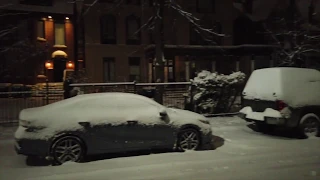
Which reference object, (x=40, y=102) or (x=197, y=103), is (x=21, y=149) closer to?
(x=40, y=102)

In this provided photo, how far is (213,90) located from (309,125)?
4.54 meters

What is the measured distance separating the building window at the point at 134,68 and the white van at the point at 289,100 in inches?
889

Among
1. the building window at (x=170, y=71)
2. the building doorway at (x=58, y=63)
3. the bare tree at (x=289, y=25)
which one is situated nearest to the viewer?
the bare tree at (x=289, y=25)

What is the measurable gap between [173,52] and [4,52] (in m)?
13.9

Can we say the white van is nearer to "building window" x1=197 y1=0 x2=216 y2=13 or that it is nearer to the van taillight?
the van taillight

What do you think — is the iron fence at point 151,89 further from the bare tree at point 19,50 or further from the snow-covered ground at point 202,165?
the bare tree at point 19,50

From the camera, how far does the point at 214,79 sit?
14430mm

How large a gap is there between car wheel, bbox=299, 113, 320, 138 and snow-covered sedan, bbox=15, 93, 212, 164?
3.14m

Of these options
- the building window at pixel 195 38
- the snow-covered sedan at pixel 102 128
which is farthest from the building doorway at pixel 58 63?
the snow-covered sedan at pixel 102 128

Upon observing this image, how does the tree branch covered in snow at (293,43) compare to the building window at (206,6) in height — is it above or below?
below

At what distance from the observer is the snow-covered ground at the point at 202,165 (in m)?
7.07

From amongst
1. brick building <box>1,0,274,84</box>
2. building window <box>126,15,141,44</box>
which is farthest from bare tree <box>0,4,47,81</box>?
building window <box>126,15,141,44</box>

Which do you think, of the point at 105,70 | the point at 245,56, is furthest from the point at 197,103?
the point at 245,56

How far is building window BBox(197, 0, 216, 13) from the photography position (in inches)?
1416
